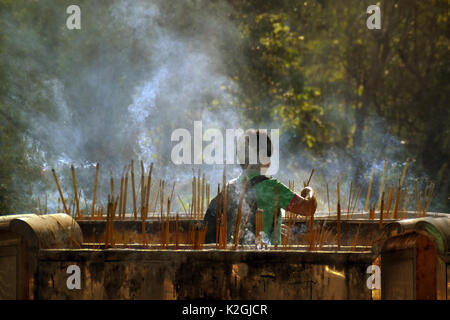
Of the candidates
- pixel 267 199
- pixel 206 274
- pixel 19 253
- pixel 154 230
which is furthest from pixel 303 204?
pixel 154 230

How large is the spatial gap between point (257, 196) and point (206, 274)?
71 cm

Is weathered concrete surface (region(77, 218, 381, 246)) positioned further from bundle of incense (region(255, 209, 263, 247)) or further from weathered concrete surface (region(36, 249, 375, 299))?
weathered concrete surface (region(36, 249, 375, 299))

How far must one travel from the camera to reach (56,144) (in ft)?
33.8

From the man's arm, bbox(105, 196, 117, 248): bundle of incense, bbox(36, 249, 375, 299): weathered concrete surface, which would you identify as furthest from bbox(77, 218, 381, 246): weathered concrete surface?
bbox(36, 249, 375, 299): weathered concrete surface

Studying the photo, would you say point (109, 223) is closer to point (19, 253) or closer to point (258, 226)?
point (19, 253)

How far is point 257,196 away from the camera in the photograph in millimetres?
3045

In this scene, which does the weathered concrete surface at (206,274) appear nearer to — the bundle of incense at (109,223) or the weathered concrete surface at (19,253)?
the weathered concrete surface at (19,253)

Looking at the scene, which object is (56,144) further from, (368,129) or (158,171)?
(368,129)

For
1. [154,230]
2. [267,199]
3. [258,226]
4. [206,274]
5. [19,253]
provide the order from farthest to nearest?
[154,230]
[267,199]
[258,226]
[19,253]
[206,274]

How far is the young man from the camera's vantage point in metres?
2.93

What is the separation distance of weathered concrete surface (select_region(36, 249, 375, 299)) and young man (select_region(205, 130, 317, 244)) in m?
0.53

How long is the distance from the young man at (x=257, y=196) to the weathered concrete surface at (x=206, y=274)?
1.74 ft

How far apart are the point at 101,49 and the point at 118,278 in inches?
351
